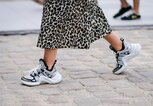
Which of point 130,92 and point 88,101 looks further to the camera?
point 130,92

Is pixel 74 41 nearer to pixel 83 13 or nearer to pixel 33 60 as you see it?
pixel 83 13

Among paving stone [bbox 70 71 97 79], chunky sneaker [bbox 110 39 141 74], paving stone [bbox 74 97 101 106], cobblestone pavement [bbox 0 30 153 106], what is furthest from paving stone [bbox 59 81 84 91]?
chunky sneaker [bbox 110 39 141 74]

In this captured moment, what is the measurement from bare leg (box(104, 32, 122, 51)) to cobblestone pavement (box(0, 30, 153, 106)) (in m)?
0.28

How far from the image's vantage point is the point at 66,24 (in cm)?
442

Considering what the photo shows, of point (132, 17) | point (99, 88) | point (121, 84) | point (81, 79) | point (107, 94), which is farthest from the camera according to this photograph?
point (132, 17)

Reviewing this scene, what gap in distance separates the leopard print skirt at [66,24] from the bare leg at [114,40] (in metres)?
0.29

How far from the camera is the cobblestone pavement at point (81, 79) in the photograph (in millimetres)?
4000

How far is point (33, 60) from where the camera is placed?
17.7ft

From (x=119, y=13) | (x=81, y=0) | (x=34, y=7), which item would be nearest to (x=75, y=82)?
(x=81, y=0)

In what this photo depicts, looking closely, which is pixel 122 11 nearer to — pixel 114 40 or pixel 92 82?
pixel 114 40

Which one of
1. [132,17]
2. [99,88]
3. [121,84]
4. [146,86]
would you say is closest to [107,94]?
[99,88]

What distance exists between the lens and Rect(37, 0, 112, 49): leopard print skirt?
4375 millimetres

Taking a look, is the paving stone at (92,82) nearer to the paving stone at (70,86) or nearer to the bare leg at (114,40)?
the paving stone at (70,86)

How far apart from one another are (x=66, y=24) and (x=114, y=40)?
591 millimetres
